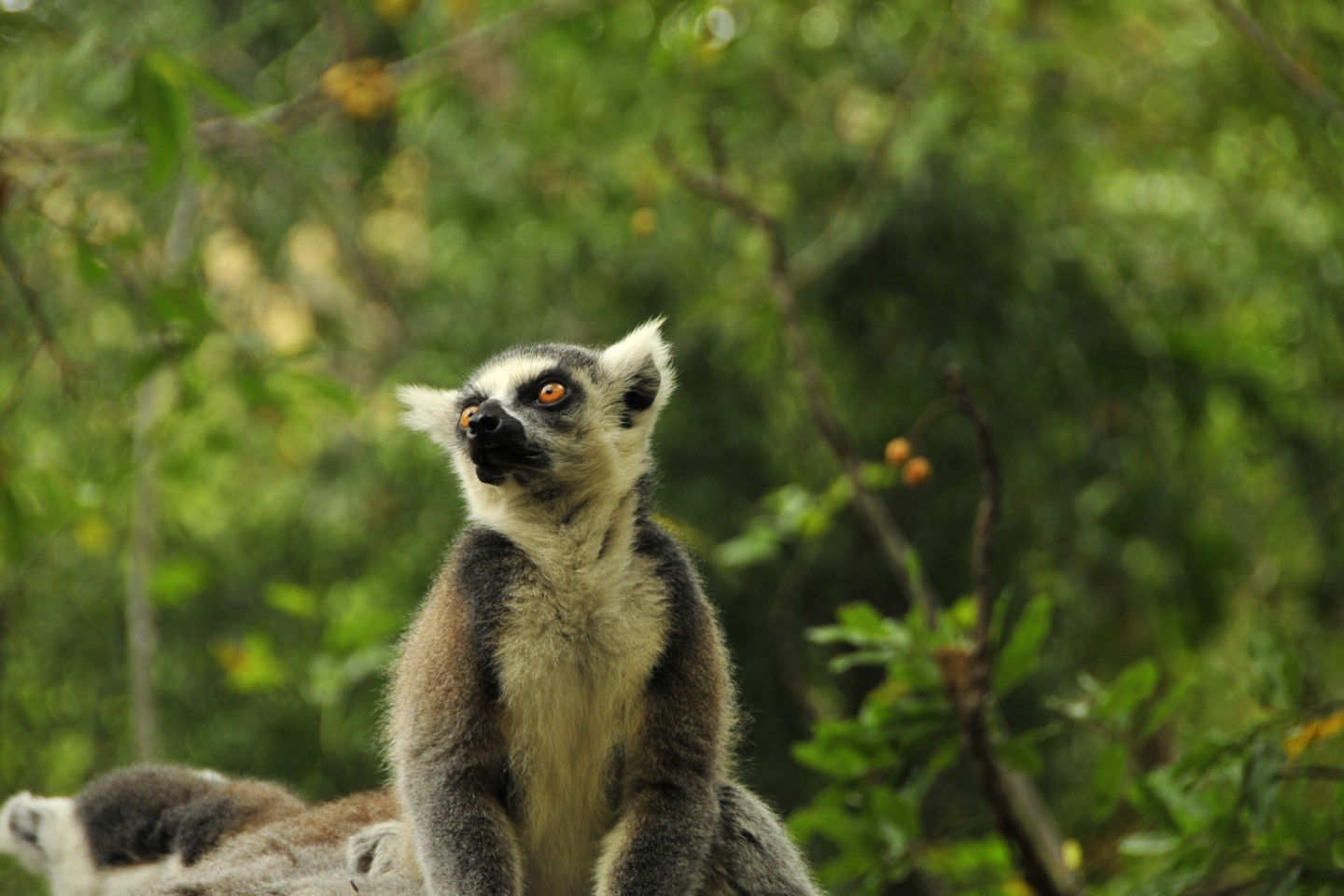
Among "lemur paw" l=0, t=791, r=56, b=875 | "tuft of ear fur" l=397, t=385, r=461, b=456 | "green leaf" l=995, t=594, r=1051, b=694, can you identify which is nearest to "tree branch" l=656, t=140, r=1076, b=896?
"green leaf" l=995, t=594, r=1051, b=694

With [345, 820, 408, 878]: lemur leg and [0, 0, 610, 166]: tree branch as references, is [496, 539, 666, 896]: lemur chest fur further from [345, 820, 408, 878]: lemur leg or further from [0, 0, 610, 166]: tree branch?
[0, 0, 610, 166]: tree branch

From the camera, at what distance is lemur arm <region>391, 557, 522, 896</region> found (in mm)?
2797

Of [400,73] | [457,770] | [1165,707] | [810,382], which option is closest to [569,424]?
[457,770]

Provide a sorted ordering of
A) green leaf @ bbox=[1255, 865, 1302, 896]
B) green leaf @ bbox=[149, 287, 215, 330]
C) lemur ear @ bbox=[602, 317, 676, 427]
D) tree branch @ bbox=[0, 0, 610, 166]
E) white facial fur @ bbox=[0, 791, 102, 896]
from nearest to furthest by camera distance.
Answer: green leaf @ bbox=[1255, 865, 1302, 896]
lemur ear @ bbox=[602, 317, 676, 427]
white facial fur @ bbox=[0, 791, 102, 896]
green leaf @ bbox=[149, 287, 215, 330]
tree branch @ bbox=[0, 0, 610, 166]

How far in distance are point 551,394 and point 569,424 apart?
10 cm

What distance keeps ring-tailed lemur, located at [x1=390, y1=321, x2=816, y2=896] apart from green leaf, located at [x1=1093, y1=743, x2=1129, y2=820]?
3.37ft

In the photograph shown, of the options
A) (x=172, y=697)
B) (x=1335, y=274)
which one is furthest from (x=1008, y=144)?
(x=172, y=697)

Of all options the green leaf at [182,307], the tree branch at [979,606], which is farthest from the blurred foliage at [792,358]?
the green leaf at [182,307]

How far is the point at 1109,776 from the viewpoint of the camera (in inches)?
146

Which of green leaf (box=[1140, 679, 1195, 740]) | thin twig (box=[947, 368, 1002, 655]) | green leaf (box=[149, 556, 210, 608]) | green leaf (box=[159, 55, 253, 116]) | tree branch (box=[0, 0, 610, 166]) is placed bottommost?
green leaf (box=[1140, 679, 1195, 740])

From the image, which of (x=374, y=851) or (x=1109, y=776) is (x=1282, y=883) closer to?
(x=1109, y=776)

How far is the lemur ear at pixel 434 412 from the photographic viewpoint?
141 inches

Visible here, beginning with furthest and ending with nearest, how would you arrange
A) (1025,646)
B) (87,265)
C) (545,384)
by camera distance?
(1025,646), (87,265), (545,384)

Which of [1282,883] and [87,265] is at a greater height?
[87,265]
